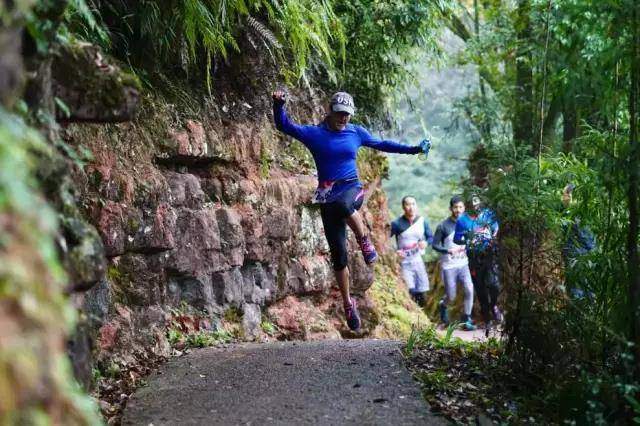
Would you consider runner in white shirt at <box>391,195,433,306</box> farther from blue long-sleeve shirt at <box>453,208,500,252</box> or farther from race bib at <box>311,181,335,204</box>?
blue long-sleeve shirt at <box>453,208,500,252</box>

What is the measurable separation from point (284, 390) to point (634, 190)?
2.78 meters

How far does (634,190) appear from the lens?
202 inches

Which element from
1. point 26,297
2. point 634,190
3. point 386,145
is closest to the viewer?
point 26,297

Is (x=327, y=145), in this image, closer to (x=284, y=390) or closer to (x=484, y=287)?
(x=284, y=390)

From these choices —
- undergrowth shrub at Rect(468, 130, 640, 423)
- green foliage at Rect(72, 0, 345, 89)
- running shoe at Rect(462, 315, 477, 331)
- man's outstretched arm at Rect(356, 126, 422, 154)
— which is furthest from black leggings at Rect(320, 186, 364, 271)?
running shoe at Rect(462, 315, 477, 331)

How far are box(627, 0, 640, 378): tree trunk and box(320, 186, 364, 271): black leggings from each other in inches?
132

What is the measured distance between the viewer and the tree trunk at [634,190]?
502cm

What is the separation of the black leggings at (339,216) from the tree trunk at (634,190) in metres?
3.34

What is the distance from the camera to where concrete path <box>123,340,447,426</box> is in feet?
17.4

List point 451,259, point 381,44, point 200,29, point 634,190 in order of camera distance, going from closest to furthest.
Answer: point 634,190
point 200,29
point 381,44
point 451,259

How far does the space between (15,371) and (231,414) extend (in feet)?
10.6

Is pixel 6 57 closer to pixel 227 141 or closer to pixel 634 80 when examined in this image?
pixel 634 80

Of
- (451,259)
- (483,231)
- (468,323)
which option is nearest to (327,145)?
(483,231)

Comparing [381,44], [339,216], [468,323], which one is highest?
[381,44]
